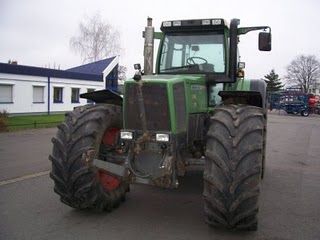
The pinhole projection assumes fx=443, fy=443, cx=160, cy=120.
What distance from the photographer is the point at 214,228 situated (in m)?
5.53

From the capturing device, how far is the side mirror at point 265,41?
7043 millimetres

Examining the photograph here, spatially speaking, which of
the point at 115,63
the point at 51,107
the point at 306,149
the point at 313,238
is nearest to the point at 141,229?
the point at 313,238

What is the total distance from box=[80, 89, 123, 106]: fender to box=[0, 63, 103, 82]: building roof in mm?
22632

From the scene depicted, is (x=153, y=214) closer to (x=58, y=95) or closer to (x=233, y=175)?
(x=233, y=175)

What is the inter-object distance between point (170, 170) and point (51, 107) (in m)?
28.4

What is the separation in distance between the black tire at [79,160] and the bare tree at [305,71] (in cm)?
8255

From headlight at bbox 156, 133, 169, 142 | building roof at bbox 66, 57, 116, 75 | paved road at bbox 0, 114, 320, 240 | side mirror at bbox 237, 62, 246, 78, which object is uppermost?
building roof at bbox 66, 57, 116, 75

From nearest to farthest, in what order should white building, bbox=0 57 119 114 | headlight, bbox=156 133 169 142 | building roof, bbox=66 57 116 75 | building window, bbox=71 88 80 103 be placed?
headlight, bbox=156 133 169 142
white building, bbox=0 57 119 114
building window, bbox=71 88 80 103
building roof, bbox=66 57 116 75

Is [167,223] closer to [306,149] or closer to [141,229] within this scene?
[141,229]

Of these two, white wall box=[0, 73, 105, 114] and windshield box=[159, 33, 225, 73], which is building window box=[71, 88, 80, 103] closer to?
white wall box=[0, 73, 105, 114]

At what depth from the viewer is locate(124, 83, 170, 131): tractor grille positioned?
5.53 m

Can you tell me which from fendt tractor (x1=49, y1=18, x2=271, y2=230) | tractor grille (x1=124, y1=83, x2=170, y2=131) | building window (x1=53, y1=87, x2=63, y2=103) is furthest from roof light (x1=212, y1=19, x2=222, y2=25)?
building window (x1=53, y1=87, x2=63, y2=103)

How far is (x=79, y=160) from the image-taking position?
580cm

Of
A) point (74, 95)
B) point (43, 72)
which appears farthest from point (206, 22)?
point (74, 95)
